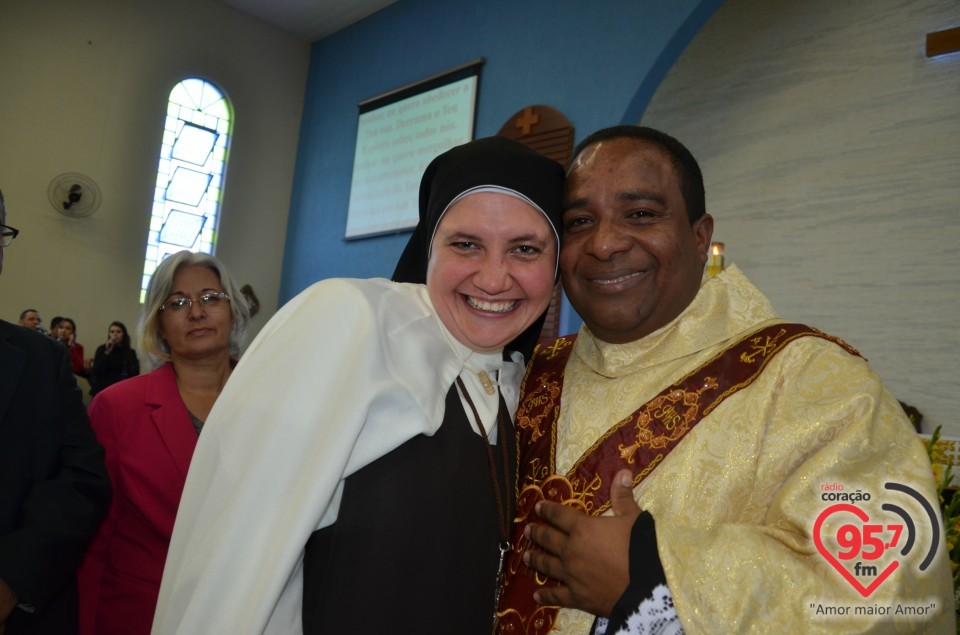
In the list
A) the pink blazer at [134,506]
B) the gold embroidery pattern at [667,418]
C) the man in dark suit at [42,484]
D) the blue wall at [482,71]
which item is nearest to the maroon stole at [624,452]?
the gold embroidery pattern at [667,418]

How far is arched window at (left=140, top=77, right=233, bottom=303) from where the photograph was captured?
1042 centimetres

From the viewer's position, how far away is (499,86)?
8.00 meters

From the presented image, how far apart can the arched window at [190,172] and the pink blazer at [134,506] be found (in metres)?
7.86

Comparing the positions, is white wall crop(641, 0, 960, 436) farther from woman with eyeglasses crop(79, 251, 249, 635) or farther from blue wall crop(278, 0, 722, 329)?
woman with eyeglasses crop(79, 251, 249, 635)

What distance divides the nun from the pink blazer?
136 centimetres

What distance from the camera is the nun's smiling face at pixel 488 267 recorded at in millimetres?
1861

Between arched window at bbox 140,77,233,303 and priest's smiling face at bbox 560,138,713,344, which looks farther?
arched window at bbox 140,77,233,303

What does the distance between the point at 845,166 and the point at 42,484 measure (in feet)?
19.3

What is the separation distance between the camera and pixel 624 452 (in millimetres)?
1923

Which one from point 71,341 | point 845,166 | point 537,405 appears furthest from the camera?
point 71,341

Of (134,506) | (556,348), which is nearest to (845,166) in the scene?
(556,348)

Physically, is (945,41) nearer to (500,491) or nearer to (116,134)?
(500,491)

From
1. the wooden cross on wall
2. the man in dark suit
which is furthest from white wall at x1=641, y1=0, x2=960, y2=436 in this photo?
the man in dark suit

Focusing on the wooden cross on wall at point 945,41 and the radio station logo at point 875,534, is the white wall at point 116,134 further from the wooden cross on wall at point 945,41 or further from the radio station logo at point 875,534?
the radio station logo at point 875,534
